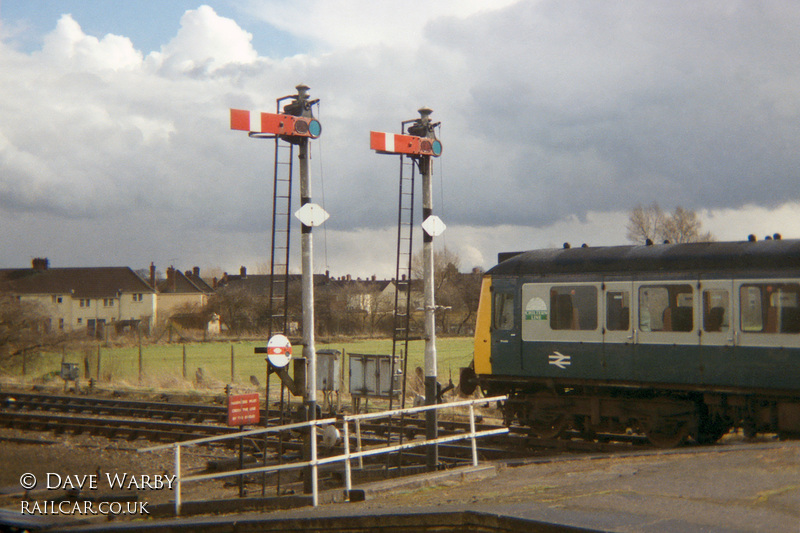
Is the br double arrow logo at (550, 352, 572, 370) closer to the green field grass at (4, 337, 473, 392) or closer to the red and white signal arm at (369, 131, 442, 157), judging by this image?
the red and white signal arm at (369, 131, 442, 157)

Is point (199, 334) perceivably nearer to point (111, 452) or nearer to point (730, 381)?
point (111, 452)

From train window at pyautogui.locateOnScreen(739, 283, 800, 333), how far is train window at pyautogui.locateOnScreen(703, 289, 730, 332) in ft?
0.81

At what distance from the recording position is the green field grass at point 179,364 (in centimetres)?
3017

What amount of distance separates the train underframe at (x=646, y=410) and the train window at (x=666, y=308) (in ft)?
3.54

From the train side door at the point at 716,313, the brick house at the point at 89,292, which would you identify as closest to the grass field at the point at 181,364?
the train side door at the point at 716,313

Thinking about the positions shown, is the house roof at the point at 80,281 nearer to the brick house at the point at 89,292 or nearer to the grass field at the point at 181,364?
the brick house at the point at 89,292

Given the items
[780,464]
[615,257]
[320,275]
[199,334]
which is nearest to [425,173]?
[615,257]

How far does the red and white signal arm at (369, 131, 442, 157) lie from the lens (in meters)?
11.5

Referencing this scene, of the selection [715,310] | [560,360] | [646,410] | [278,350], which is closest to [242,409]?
[278,350]

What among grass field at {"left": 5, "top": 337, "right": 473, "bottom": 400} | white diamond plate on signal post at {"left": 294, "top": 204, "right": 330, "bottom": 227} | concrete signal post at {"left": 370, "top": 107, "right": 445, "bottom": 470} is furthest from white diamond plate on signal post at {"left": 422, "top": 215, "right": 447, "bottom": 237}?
grass field at {"left": 5, "top": 337, "right": 473, "bottom": 400}

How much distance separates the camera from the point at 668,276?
13273 millimetres

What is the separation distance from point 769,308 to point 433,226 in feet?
18.0

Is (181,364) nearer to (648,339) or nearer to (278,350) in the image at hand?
(648,339)

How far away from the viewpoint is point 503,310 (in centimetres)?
1523
